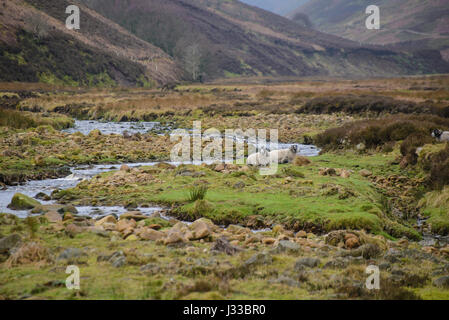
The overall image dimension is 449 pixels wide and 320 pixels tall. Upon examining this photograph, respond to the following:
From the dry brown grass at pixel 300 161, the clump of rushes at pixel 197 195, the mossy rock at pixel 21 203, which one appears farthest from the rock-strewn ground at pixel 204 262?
the dry brown grass at pixel 300 161

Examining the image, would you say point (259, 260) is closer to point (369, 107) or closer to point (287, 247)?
point (287, 247)

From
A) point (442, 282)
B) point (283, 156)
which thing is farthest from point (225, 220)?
point (283, 156)

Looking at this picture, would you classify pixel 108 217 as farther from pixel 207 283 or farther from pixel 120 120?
pixel 120 120

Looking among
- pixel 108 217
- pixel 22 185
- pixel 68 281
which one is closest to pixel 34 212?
pixel 108 217

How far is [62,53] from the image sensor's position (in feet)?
333

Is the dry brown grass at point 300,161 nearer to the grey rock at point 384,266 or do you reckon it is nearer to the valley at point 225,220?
the valley at point 225,220

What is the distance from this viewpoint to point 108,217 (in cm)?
1177

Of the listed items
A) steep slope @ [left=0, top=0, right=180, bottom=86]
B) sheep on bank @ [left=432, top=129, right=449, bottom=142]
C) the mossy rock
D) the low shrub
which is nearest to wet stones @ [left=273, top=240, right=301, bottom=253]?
the mossy rock

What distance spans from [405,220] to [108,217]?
28.6 ft

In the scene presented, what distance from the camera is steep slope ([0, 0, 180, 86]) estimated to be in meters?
91.9

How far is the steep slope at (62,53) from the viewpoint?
91.9 meters

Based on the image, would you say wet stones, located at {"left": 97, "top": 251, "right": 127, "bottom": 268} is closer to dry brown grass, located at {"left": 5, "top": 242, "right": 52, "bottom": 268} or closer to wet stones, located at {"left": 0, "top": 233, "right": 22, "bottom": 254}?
dry brown grass, located at {"left": 5, "top": 242, "right": 52, "bottom": 268}

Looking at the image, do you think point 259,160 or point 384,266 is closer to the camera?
point 384,266

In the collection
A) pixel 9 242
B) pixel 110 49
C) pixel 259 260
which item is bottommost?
pixel 259 260
